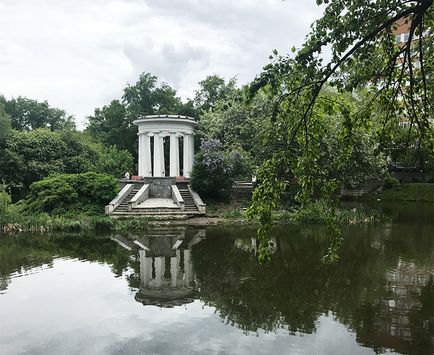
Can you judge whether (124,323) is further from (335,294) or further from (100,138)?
(100,138)

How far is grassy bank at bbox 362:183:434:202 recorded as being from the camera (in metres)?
33.3

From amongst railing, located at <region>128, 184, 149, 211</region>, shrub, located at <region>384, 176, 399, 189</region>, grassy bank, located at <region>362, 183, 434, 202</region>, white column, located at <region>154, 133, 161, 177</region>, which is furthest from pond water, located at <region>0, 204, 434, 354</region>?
shrub, located at <region>384, 176, 399, 189</region>

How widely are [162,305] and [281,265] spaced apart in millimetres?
4091

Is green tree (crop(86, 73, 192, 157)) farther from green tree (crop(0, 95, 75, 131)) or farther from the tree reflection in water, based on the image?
the tree reflection in water

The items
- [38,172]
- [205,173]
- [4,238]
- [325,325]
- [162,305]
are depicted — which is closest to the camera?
[325,325]

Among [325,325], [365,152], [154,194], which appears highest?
[365,152]

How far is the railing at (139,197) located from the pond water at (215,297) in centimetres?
630

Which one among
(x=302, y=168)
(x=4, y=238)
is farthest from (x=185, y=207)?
(x=302, y=168)

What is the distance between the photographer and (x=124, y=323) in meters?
7.52

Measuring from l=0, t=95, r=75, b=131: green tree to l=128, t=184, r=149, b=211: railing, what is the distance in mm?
28988

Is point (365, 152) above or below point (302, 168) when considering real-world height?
above

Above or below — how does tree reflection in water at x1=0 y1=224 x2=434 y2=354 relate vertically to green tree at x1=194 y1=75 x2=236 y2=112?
below

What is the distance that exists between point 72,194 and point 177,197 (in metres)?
5.54

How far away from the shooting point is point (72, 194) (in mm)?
20828
